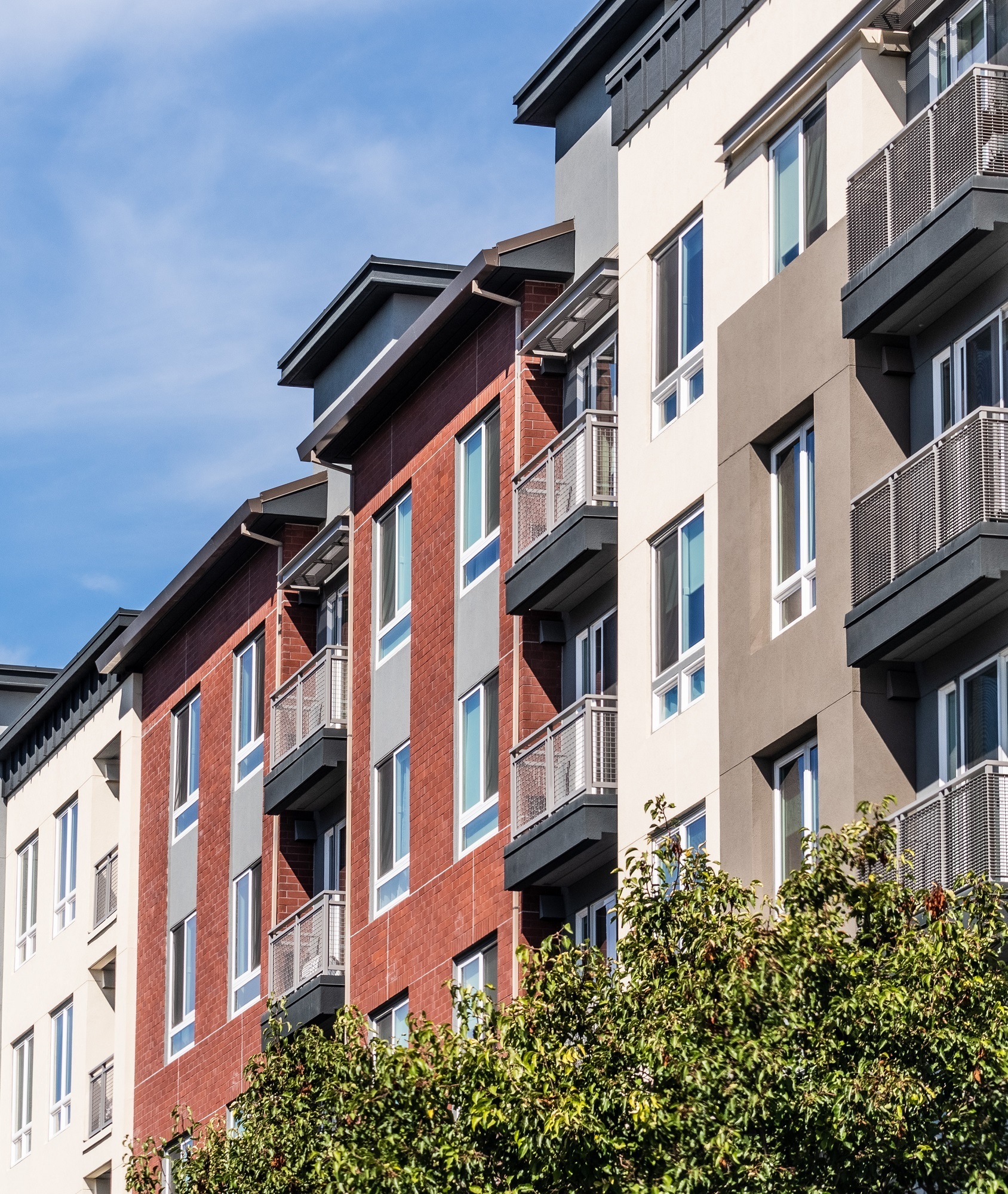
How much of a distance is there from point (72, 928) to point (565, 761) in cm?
2190

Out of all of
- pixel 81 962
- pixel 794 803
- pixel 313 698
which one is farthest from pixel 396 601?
pixel 81 962

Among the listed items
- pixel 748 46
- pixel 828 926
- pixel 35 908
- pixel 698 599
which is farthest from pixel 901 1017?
pixel 35 908

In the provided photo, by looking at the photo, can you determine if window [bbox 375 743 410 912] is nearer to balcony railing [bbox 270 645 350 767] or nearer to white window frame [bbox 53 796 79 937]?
balcony railing [bbox 270 645 350 767]

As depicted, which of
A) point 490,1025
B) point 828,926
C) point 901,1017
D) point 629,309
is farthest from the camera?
point 629,309

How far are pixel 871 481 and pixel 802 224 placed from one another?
3.42m

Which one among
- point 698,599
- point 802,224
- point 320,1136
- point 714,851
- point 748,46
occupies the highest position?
point 748,46

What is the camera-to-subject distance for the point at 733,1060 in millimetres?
17844

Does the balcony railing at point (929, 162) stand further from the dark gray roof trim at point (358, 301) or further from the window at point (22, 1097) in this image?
the window at point (22, 1097)

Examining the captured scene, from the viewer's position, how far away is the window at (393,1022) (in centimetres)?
3397

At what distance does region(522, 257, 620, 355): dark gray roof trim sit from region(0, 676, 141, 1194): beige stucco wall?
17336mm

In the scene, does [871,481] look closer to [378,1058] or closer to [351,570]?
[378,1058]

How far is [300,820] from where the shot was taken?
39.5 metres

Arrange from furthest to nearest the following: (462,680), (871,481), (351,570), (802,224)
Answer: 1. (351,570)
2. (462,680)
3. (802,224)
4. (871,481)

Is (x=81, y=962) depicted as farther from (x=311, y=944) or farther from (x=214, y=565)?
(x=311, y=944)
